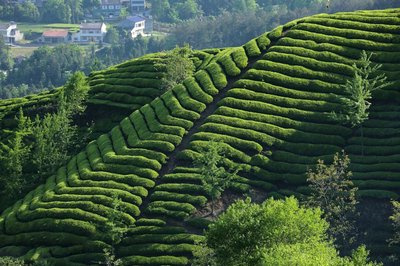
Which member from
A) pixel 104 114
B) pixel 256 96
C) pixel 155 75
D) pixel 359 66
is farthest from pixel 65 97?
pixel 359 66

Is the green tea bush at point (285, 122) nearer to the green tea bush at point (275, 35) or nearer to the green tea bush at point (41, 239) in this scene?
the green tea bush at point (275, 35)

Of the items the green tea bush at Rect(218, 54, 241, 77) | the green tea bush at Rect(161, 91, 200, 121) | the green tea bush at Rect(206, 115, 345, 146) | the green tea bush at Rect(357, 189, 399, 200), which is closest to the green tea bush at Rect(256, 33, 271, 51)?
the green tea bush at Rect(218, 54, 241, 77)

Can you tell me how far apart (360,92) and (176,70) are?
28.8 metres

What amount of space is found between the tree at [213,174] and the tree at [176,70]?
2392cm

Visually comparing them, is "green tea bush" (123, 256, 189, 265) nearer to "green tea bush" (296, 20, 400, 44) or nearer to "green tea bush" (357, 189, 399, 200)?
"green tea bush" (357, 189, 399, 200)

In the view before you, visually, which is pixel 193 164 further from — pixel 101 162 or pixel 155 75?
pixel 155 75

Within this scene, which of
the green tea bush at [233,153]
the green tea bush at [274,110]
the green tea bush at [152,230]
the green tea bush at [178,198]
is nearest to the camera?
the green tea bush at [152,230]

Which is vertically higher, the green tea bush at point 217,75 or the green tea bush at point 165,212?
the green tea bush at point 217,75

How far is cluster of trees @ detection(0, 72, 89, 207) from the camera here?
281 ft

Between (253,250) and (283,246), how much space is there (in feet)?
10.3

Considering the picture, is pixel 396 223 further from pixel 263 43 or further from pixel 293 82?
pixel 263 43

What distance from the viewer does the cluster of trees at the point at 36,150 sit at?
3374 inches

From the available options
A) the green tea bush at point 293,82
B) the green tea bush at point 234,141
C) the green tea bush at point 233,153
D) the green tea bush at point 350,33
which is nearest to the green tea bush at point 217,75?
the green tea bush at point 293,82

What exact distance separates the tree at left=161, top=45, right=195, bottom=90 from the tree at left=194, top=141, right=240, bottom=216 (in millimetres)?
23921
